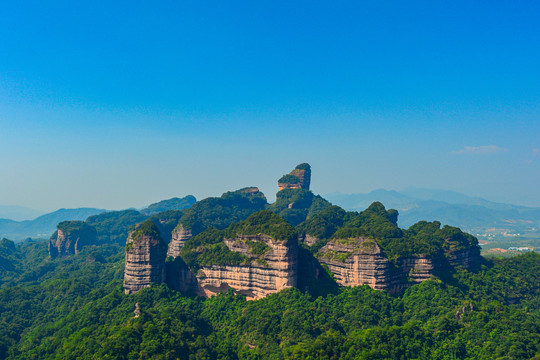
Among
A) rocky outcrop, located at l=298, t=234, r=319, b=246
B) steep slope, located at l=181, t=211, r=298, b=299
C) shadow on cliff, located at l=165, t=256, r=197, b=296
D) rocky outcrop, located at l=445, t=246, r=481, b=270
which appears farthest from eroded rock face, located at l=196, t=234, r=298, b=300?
rocky outcrop, located at l=445, t=246, r=481, b=270

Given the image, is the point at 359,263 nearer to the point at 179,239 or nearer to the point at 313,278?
the point at 313,278

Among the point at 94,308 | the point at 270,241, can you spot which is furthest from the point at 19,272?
the point at 270,241

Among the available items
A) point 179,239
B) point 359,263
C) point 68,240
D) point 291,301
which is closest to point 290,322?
point 291,301

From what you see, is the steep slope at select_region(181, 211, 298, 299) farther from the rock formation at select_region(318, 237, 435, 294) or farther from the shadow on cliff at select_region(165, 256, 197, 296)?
the rock formation at select_region(318, 237, 435, 294)

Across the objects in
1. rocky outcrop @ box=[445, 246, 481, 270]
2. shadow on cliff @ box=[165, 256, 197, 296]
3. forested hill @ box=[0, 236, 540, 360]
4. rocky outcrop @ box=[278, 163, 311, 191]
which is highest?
rocky outcrop @ box=[278, 163, 311, 191]

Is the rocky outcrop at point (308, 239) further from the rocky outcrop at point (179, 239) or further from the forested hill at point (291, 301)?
the rocky outcrop at point (179, 239)

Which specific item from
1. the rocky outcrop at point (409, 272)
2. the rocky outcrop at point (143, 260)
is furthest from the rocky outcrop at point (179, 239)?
the rocky outcrop at point (409, 272)
